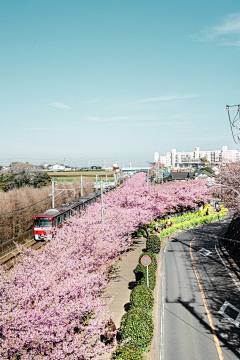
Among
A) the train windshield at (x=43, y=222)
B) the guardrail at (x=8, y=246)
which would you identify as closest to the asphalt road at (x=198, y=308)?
the train windshield at (x=43, y=222)

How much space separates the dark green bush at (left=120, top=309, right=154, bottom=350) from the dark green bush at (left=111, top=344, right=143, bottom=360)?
67 centimetres

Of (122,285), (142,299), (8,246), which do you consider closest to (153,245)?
(122,285)

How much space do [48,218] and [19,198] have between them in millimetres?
10349

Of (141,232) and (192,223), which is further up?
(141,232)

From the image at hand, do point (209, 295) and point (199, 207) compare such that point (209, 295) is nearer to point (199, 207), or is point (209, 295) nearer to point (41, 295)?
point (41, 295)

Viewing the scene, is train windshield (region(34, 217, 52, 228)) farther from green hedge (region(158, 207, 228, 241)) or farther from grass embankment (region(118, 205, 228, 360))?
green hedge (region(158, 207, 228, 241))

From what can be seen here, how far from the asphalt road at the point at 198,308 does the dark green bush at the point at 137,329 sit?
1.60 metres

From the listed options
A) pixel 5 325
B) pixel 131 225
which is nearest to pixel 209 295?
pixel 131 225

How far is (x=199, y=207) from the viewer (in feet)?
187

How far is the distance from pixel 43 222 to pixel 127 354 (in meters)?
20.1

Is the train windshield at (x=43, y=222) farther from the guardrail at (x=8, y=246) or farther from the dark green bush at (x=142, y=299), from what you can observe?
Answer: the dark green bush at (x=142, y=299)

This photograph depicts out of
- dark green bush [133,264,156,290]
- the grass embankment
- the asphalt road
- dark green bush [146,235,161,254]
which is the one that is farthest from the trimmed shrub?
dark green bush [133,264,156,290]

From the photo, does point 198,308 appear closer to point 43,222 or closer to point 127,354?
point 127,354

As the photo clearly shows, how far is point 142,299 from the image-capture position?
1534 cm
